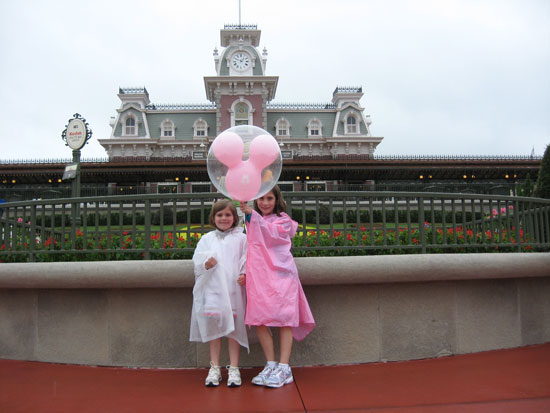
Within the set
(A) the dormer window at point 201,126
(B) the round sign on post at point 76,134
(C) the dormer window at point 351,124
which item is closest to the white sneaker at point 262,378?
(B) the round sign on post at point 76,134

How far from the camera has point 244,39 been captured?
40469mm

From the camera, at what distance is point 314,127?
40.9m

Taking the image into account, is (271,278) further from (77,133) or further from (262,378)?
(77,133)

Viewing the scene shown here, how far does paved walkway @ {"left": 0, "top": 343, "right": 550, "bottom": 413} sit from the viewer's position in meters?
2.55

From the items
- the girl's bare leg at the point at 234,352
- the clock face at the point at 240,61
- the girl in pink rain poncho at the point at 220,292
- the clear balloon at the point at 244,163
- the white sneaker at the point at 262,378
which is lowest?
the white sneaker at the point at 262,378

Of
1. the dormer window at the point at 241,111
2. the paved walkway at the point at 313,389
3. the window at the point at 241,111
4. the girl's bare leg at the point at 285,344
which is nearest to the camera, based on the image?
the paved walkway at the point at 313,389

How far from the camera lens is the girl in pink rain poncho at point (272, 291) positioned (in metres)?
2.94

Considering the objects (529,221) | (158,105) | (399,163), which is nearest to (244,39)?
(158,105)

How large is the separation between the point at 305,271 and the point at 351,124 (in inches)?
1541

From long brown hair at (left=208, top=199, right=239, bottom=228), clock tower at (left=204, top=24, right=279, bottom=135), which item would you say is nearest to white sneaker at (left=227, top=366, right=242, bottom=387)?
long brown hair at (left=208, top=199, right=239, bottom=228)

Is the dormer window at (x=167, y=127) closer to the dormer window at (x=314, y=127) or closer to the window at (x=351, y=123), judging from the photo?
the dormer window at (x=314, y=127)

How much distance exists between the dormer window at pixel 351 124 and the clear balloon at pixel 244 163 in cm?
3858

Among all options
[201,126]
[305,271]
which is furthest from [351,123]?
[305,271]

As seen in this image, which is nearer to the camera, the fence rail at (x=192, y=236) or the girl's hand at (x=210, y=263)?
the girl's hand at (x=210, y=263)
